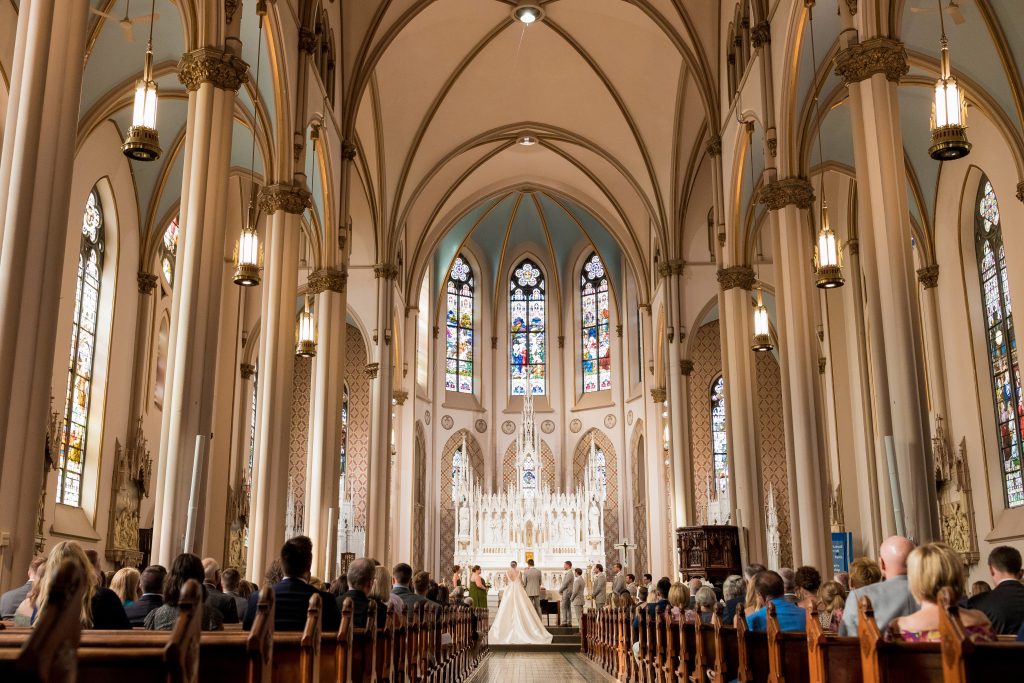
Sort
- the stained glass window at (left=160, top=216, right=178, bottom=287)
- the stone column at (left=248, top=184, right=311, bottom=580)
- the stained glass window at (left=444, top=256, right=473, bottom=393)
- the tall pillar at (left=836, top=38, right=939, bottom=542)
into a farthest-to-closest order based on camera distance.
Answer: the stained glass window at (left=444, top=256, right=473, bottom=393), the stained glass window at (left=160, top=216, right=178, bottom=287), the stone column at (left=248, top=184, right=311, bottom=580), the tall pillar at (left=836, top=38, right=939, bottom=542)

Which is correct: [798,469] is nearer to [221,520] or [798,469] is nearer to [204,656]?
[204,656]

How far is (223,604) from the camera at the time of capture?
6.74 m

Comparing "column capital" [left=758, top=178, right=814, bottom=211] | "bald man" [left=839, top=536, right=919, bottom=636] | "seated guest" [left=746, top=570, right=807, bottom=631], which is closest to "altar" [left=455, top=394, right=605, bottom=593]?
"column capital" [left=758, top=178, right=814, bottom=211]

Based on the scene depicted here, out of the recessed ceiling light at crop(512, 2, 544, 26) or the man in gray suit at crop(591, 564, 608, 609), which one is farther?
the recessed ceiling light at crop(512, 2, 544, 26)

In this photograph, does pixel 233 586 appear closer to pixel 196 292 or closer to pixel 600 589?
pixel 196 292

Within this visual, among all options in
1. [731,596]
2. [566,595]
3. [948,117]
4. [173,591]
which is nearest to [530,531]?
[566,595]

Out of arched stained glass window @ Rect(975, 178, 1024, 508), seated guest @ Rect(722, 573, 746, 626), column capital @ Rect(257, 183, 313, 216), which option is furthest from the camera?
arched stained glass window @ Rect(975, 178, 1024, 508)

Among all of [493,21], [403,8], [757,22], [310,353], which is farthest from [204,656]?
[493,21]

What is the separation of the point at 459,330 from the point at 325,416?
631 inches

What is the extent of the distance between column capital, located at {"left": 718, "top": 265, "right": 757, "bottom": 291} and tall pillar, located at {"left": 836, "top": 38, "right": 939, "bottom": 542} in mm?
6616

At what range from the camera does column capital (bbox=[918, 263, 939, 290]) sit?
19139 mm

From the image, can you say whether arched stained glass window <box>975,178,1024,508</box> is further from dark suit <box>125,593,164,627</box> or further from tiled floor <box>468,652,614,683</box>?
dark suit <box>125,593,164,627</box>

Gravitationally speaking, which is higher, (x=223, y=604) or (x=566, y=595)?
(x=223, y=604)

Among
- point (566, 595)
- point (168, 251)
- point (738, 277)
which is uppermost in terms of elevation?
point (168, 251)
